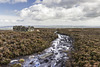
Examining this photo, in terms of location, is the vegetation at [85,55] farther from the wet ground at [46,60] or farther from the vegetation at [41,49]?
the wet ground at [46,60]

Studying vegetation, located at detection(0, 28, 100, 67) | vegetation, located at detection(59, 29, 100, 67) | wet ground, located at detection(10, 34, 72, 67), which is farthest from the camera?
wet ground, located at detection(10, 34, 72, 67)

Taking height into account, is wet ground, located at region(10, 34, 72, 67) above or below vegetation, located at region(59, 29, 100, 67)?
below

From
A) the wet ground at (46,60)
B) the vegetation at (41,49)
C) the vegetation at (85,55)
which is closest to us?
the vegetation at (85,55)

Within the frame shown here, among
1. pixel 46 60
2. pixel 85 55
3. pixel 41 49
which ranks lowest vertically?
pixel 46 60

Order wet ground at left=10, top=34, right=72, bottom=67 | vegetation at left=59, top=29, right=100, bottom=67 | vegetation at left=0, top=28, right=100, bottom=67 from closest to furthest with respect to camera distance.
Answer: vegetation at left=59, top=29, right=100, bottom=67 < vegetation at left=0, top=28, right=100, bottom=67 < wet ground at left=10, top=34, right=72, bottom=67

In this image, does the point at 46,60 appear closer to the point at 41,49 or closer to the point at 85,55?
the point at 41,49

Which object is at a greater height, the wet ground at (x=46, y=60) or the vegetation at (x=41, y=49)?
the vegetation at (x=41, y=49)

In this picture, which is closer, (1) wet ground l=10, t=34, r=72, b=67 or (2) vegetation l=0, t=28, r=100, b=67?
(2) vegetation l=0, t=28, r=100, b=67

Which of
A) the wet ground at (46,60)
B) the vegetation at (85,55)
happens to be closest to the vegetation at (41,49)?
the vegetation at (85,55)

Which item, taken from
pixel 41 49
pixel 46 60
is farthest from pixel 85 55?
pixel 41 49

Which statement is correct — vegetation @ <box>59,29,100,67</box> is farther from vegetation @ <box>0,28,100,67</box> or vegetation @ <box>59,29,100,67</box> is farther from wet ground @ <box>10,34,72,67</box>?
wet ground @ <box>10,34,72,67</box>

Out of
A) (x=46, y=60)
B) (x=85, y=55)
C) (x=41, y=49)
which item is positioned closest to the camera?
(x=85, y=55)

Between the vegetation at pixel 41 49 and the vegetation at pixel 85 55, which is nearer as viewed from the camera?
the vegetation at pixel 85 55

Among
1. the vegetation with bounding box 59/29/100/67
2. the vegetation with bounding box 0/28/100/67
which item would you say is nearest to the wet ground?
the vegetation with bounding box 0/28/100/67
